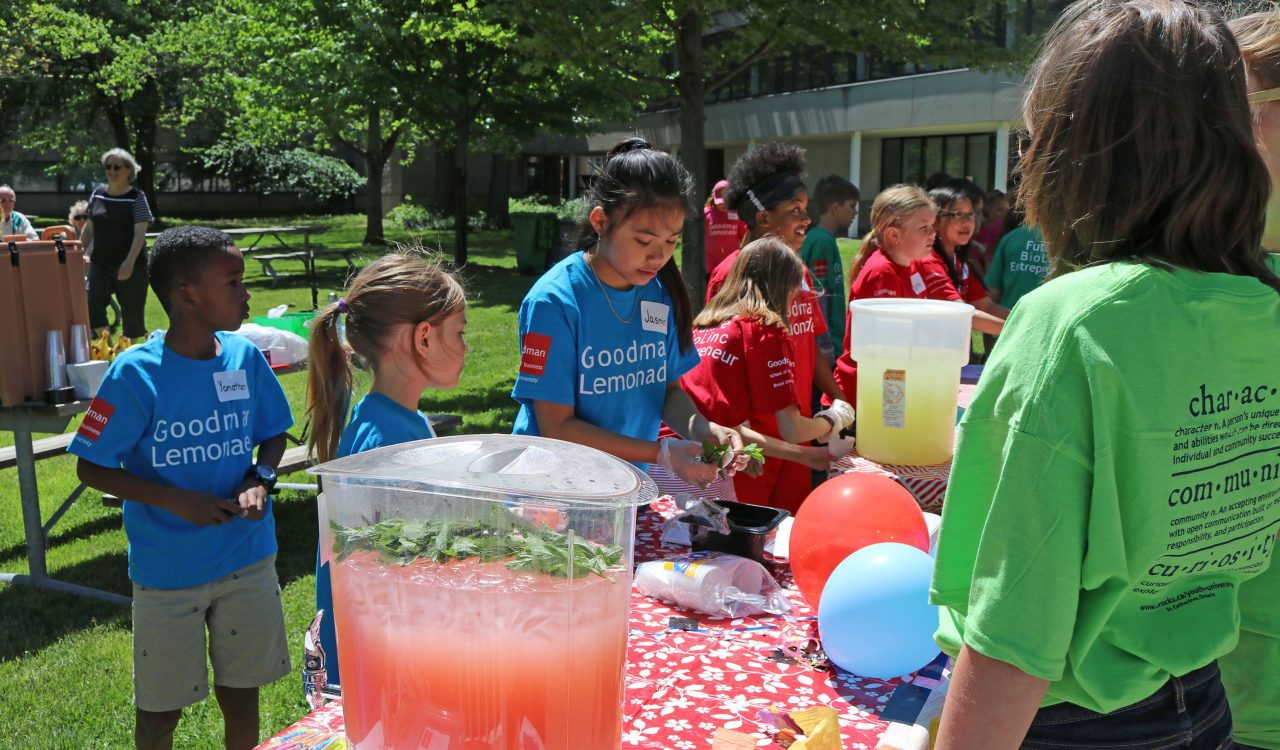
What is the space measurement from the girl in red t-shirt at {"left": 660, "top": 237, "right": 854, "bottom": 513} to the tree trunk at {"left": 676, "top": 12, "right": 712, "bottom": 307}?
14.2 ft

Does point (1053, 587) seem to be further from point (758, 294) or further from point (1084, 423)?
point (758, 294)

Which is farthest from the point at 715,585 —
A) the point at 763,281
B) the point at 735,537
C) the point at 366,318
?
the point at 763,281

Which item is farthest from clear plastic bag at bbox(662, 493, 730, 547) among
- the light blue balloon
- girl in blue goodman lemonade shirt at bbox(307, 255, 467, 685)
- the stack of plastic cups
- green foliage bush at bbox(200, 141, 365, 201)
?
green foliage bush at bbox(200, 141, 365, 201)

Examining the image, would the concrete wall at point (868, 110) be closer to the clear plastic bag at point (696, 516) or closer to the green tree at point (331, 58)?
the green tree at point (331, 58)

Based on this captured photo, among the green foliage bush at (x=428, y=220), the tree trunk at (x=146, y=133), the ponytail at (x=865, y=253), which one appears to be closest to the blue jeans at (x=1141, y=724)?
the ponytail at (x=865, y=253)

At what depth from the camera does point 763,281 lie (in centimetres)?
354

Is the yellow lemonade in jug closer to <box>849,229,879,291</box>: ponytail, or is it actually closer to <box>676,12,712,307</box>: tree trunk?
<box>849,229,879,291</box>: ponytail

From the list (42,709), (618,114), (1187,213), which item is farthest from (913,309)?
(618,114)

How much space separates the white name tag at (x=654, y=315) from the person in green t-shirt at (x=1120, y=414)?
169 centimetres

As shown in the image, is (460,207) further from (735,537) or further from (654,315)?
(735,537)

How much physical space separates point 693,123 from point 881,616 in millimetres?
7085

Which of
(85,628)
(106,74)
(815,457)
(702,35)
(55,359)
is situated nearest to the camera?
(815,457)

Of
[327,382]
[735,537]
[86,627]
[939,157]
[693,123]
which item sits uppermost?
[939,157]

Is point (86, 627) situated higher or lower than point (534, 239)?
lower
